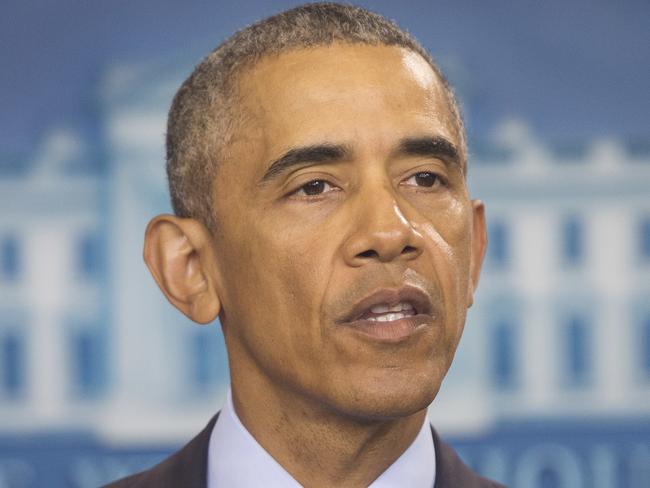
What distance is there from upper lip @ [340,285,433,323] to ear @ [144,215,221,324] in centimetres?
43

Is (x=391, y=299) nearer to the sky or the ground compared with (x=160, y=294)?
nearer to the ground

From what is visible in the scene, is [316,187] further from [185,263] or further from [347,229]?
[185,263]

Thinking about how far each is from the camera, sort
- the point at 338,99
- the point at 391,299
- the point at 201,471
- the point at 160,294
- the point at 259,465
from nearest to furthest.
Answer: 1. the point at 391,299
2. the point at 338,99
3. the point at 259,465
4. the point at 201,471
5. the point at 160,294

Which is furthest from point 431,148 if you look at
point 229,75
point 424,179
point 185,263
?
point 185,263

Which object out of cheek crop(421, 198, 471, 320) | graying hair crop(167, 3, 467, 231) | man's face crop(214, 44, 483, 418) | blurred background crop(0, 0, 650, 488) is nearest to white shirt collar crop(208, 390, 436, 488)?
man's face crop(214, 44, 483, 418)

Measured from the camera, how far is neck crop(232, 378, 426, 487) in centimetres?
210

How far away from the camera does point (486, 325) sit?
12.1 ft

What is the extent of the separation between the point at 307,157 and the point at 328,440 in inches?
20.7

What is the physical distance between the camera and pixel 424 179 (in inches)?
83.4

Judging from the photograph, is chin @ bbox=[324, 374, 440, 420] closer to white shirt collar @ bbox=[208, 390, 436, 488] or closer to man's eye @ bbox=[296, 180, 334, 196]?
white shirt collar @ bbox=[208, 390, 436, 488]

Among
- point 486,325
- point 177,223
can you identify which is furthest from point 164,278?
point 486,325

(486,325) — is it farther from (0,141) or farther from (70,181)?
(0,141)

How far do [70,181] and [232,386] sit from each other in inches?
64.3

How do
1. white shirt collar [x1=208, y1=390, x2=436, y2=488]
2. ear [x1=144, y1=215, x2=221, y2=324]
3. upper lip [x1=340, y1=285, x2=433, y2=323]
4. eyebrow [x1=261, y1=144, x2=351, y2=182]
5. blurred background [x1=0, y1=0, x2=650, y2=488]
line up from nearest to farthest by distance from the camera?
1. upper lip [x1=340, y1=285, x2=433, y2=323]
2. eyebrow [x1=261, y1=144, x2=351, y2=182]
3. white shirt collar [x1=208, y1=390, x2=436, y2=488]
4. ear [x1=144, y1=215, x2=221, y2=324]
5. blurred background [x1=0, y1=0, x2=650, y2=488]
